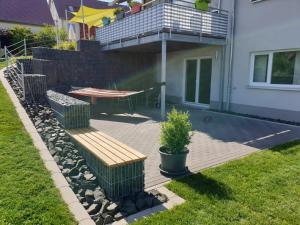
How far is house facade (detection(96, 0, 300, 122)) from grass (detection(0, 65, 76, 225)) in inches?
207

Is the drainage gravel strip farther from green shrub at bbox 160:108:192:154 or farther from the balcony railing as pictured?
the balcony railing

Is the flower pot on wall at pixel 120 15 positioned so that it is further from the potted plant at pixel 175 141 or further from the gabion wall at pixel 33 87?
the potted plant at pixel 175 141

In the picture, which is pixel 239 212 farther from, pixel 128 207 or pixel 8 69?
pixel 8 69

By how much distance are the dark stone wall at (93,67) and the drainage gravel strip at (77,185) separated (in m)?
5.60

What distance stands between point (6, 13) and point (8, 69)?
2190 cm

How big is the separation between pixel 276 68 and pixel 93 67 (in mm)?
8134

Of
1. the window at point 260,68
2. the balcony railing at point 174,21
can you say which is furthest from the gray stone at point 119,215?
the window at point 260,68

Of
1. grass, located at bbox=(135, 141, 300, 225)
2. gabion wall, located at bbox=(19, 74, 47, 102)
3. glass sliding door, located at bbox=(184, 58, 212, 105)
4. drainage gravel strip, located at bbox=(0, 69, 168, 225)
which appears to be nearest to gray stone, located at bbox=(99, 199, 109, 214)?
drainage gravel strip, located at bbox=(0, 69, 168, 225)

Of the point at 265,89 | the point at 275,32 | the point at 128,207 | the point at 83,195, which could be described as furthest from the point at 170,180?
the point at 275,32

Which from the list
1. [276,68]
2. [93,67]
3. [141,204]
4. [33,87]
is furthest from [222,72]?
[141,204]

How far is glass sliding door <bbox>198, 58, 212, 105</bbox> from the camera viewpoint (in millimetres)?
11188

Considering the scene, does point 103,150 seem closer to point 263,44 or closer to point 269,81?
point 269,81

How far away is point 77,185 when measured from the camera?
12.1 ft

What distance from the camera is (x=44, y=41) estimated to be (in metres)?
19.5
